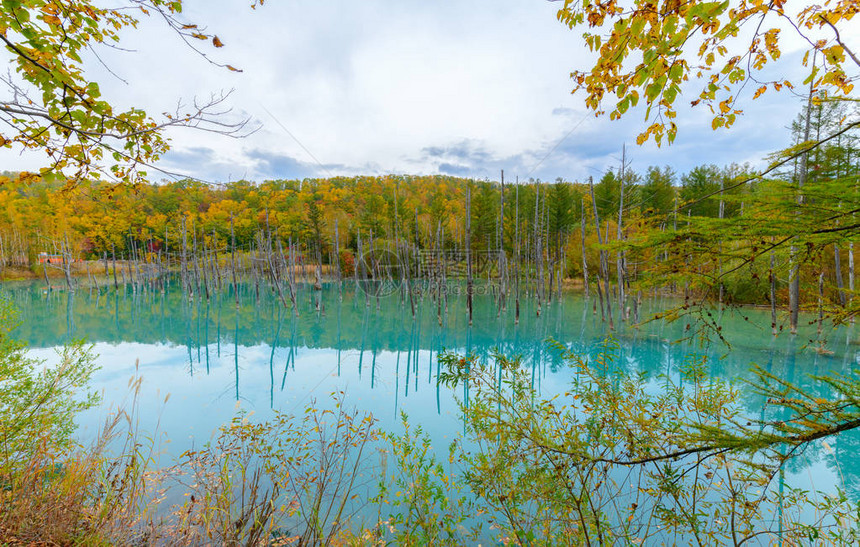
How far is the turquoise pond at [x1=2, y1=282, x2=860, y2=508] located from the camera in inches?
253

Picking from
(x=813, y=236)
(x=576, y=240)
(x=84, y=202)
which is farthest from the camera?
(x=576, y=240)

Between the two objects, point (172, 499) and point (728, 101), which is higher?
point (728, 101)

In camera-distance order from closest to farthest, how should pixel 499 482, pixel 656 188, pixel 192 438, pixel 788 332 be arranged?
pixel 499 482 → pixel 192 438 → pixel 788 332 → pixel 656 188

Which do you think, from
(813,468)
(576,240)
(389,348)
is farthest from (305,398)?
(576,240)

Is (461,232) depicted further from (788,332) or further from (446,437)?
(446,437)

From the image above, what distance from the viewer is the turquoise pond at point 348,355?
6.43 metres

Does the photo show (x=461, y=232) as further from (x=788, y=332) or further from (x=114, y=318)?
(x=114, y=318)

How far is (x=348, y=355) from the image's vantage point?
1196 centimetres

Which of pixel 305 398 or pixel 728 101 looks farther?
pixel 305 398

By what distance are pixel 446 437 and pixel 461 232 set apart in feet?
91.3

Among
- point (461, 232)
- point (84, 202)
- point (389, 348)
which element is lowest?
point (389, 348)

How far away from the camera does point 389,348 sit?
13.2m

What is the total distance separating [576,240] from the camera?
26.9m

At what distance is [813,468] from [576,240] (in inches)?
924
